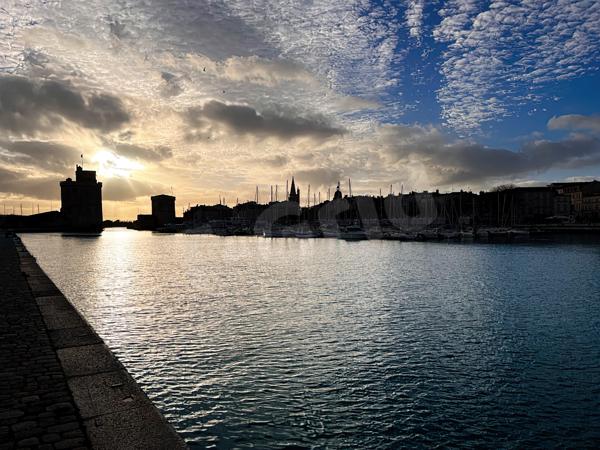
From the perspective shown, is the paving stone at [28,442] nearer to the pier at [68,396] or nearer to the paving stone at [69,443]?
the pier at [68,396]

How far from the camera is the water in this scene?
34.1 feet

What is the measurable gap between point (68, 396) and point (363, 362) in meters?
9.68

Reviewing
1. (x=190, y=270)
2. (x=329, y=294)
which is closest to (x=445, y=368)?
(x=329, y=294)

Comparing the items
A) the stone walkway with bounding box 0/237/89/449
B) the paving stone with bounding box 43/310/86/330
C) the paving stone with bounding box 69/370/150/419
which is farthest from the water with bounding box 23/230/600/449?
the stone walkway with bounding box 0/237/89/449

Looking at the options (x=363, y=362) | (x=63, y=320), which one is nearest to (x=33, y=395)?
→ (x=63, y=320)

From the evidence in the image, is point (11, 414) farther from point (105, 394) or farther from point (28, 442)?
point (105, 394)

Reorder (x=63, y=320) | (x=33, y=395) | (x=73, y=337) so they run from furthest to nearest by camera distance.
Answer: (x=63, y=320) < (x=73, y=337) < (x=33, y=395)

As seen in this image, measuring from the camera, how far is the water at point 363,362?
34.1 ft

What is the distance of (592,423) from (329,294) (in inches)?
785

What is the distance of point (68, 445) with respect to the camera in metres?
6.66

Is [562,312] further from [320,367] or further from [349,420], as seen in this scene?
[349,420]

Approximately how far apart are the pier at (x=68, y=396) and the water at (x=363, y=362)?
213cm

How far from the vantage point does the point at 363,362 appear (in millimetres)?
15219

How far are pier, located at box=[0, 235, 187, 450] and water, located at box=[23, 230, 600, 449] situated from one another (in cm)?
213
